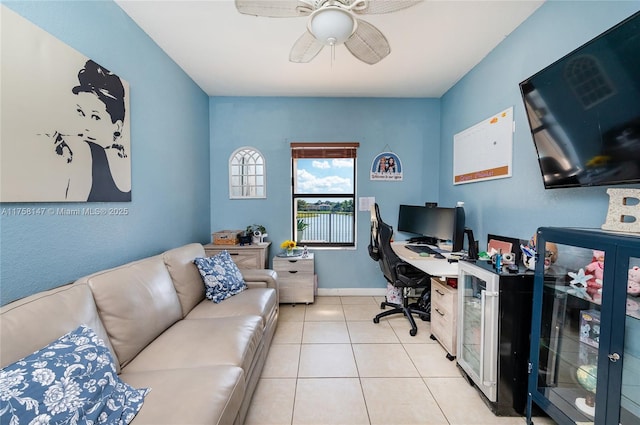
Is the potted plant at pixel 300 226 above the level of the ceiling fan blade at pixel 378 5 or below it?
below

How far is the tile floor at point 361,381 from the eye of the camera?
5.13ft

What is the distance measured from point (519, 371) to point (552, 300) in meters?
0.51

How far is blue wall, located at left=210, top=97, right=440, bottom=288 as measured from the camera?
343cm

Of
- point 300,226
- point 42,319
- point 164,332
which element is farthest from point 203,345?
point 300,226

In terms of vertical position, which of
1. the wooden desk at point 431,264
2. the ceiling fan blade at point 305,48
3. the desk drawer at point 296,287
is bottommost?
the desk drawer at point 296,287

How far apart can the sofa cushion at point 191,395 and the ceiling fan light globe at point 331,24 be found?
6.15 ft

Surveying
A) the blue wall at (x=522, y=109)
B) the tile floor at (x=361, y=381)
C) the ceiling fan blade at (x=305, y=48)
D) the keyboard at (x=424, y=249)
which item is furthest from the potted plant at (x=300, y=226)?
the ceiling fan blade at (x=305, y=48)

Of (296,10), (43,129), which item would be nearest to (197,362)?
(43,129)

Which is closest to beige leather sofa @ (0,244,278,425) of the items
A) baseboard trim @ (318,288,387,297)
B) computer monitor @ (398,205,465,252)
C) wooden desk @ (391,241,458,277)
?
wooden desk @ (391,241,458,277)

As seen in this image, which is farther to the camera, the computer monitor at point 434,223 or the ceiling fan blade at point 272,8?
the computer monitor at point 434,223

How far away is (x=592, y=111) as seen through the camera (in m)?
1.26

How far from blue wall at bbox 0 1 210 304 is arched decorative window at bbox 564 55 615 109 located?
2.72 metres

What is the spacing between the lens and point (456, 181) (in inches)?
118

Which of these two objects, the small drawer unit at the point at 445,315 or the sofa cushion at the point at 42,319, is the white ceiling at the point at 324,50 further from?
the small drawer unit at the point at 445,315
